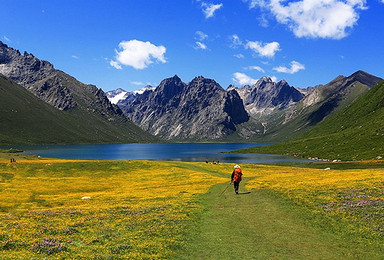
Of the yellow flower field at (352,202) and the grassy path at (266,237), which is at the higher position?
the yellow flower field at (352,202)

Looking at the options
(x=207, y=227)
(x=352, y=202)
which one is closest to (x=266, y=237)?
(x=207, y=227)

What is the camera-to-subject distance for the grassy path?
16.8m

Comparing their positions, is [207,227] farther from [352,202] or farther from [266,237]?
[352,202]

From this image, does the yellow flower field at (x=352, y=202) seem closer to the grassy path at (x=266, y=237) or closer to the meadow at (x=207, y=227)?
the meadow at (x=207, y=227)

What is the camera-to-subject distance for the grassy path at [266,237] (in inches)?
662

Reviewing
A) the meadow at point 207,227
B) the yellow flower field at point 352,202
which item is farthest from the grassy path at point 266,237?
the yellow flower field at point 352,202

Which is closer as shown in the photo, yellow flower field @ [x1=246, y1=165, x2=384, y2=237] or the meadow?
the meadow

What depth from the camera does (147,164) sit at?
101 m

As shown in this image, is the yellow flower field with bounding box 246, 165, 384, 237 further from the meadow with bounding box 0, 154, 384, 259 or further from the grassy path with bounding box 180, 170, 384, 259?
the grassy path with bounding box 180, 170, 384, 259

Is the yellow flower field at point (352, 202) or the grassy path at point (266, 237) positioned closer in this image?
the grassy path at point (266, 237)

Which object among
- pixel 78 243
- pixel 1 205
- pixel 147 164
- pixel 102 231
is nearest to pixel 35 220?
pixel 102 231

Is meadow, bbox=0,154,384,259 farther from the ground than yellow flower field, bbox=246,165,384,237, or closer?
closer

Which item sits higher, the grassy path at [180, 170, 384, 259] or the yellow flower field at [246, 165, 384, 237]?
the yellow flower field at [246, 165, 384, 237]

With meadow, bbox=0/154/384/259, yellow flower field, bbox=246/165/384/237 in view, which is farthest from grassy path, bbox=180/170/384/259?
yellow flower field, bbox=246/165/384/237
